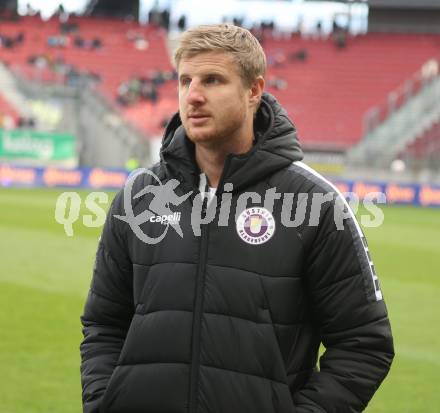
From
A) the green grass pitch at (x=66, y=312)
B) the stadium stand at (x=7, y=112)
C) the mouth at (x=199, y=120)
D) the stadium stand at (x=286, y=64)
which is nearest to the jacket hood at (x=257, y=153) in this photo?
the mouth at (x=199, y=120)

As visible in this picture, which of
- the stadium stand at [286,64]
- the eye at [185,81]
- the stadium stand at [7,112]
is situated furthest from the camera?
the stadium stand at [286,64]

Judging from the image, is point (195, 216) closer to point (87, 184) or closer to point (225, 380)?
point (225, 380)

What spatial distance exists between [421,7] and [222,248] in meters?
43.6

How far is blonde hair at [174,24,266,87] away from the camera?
8.65 feet

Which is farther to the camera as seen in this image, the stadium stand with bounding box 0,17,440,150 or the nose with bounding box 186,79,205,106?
the stadium stand with bounding box 0,17,440,150

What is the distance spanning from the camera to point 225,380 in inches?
101

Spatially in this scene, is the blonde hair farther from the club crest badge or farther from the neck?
the club crest badge

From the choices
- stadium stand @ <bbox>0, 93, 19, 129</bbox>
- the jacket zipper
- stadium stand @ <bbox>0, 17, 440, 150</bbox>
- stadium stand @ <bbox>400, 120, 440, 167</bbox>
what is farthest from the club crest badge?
stadium stand @ <bbox>0, 17, 440, 150</bbox>

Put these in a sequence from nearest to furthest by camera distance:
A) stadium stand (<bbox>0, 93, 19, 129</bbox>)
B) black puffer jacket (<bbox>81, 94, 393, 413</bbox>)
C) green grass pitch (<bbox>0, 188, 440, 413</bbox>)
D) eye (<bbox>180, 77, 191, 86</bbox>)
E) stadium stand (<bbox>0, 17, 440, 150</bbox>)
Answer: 1. black puffer jacket (<bbox>81, 94, 393, 413</bbox>)
2. eye (<bbox>180, 77, 191, 86</bbox>)
3. green grass pitch (<bbox>0, 188, 440, 413</bbox>)
4. stadium stand (<bbox>0, 93, 19, 129</bbox>)
5. stadium stand (<bbox>0, 17, 440, 150</bbox>)

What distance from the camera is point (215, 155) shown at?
275cm

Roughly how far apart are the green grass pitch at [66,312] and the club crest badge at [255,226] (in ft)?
11.4

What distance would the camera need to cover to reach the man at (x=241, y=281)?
8.50 ft

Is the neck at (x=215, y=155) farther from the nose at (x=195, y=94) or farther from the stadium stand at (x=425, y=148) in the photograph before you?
the stadium stand at (x=425, y=148)

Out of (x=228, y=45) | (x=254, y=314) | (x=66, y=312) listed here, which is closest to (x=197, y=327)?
(x=254, y=314)
